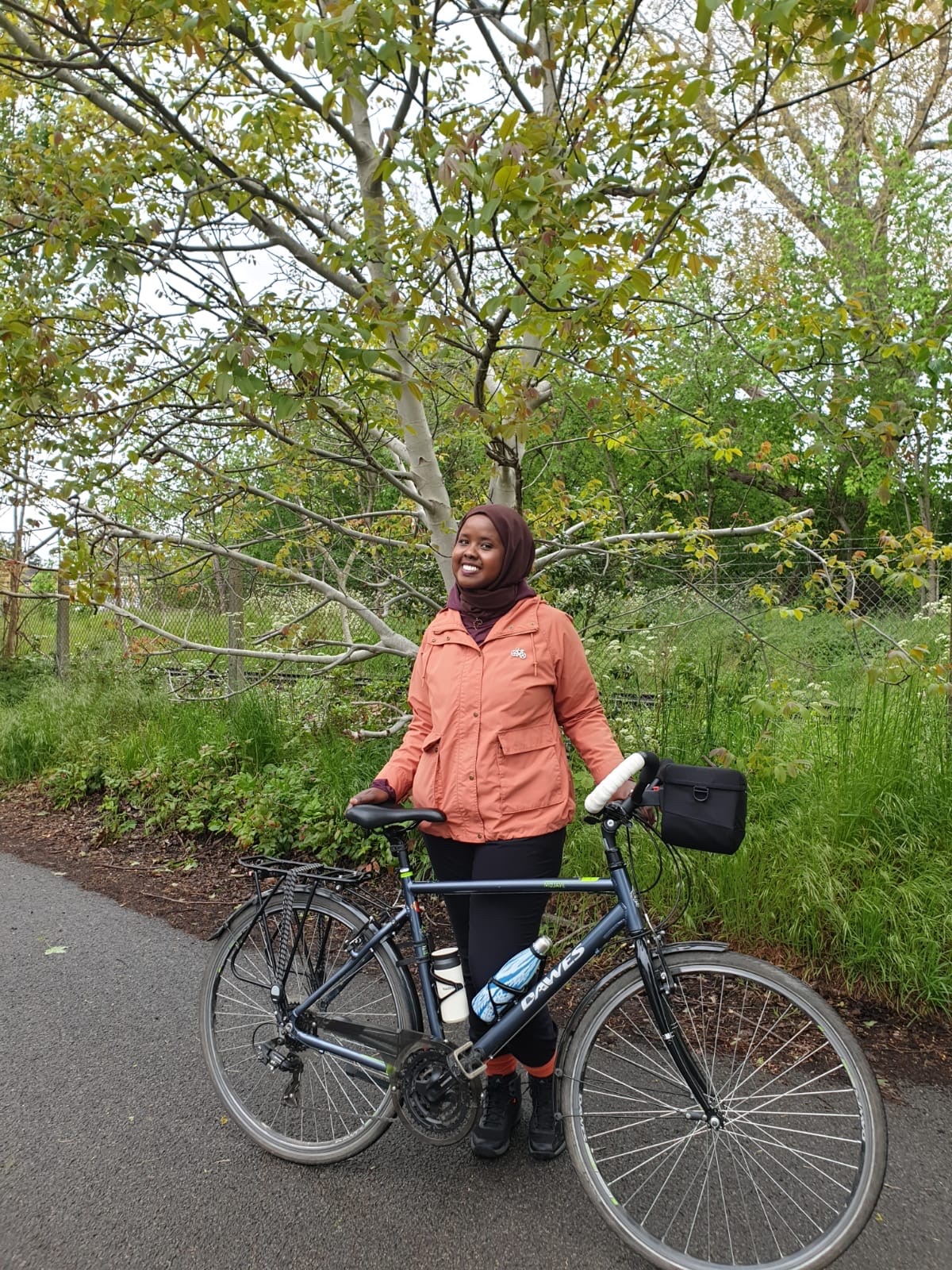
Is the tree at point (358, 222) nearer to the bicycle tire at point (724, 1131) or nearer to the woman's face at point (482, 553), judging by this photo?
the woman's face at point (482, 553)

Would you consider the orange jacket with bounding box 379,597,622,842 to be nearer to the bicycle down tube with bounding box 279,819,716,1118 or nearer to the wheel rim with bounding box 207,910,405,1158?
the bicycle down tube with bounding box 279,819,716,1118

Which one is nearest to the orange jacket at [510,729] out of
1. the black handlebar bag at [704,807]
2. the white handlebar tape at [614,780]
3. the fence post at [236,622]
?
the white handlebar tape at [614,780]

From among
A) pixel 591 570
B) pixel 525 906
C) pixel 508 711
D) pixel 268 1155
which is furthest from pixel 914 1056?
pixel 591 570

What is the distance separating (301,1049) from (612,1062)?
1.00 metres

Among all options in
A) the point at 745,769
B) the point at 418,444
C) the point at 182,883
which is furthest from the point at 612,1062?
the point at 182,883

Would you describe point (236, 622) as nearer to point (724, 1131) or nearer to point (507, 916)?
point (507, 916)

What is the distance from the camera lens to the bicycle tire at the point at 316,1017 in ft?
8.69

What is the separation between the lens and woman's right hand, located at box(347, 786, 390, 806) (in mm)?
2637

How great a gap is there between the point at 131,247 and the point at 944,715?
422cm

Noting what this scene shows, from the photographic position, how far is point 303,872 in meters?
2.77

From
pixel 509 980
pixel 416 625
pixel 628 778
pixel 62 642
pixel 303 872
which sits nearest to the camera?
pixel 628 778

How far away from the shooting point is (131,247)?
147 inches

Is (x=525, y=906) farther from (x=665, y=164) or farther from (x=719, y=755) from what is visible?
(x=665, y=164)

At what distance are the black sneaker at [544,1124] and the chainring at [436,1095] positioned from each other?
239 millimetres
